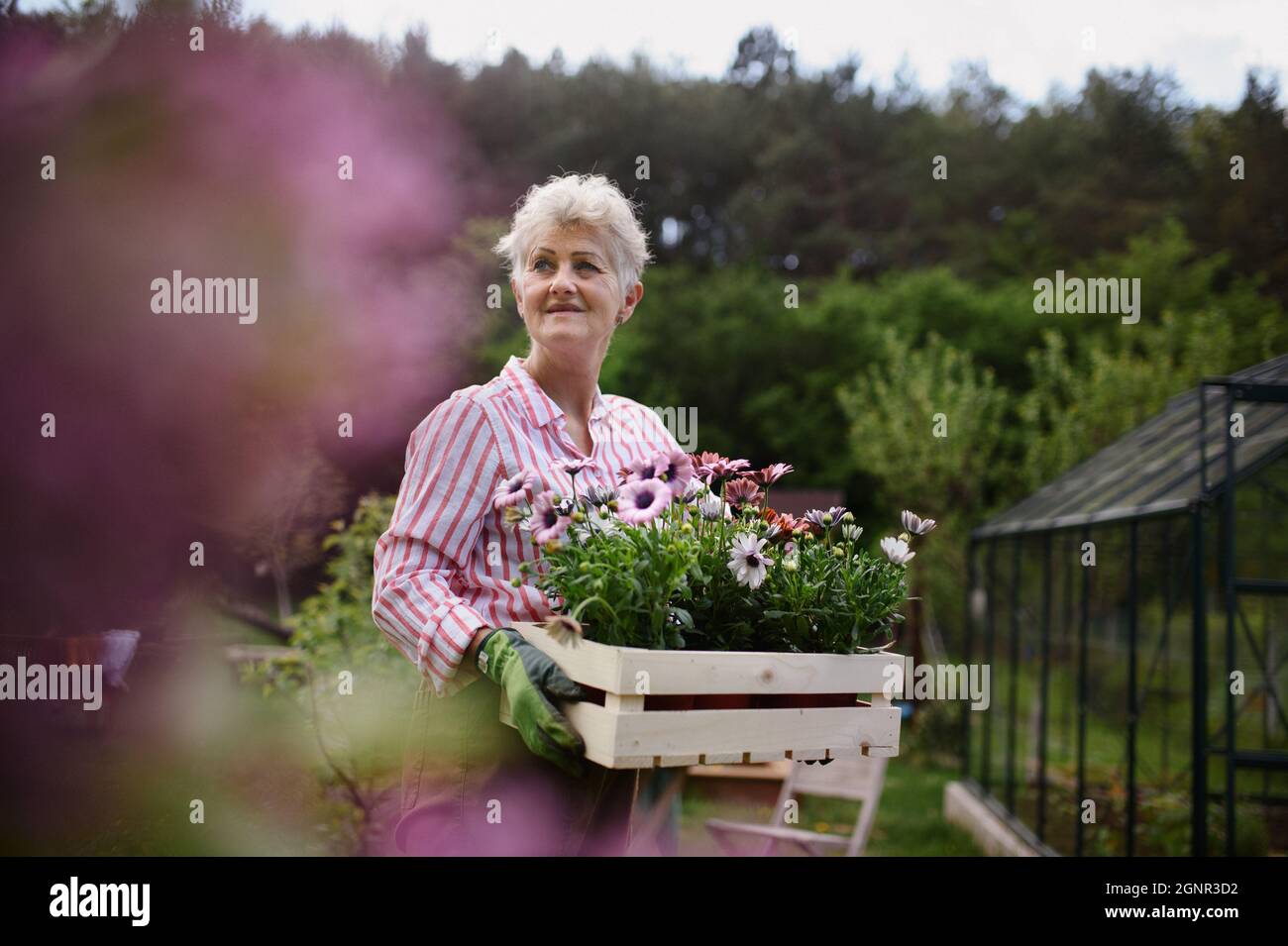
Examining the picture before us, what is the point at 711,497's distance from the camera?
5.20 feet

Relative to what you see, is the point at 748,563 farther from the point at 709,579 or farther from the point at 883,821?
the point at 883,821

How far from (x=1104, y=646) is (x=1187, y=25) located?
789cm

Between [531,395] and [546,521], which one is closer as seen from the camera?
[546,521]

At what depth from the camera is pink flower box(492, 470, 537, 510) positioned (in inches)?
60.1

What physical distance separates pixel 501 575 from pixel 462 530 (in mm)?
115

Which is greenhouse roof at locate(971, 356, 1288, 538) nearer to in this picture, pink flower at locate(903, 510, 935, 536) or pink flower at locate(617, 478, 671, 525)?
pink flower at locate(903, 510, 935, 536)

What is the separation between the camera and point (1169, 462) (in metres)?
5.41

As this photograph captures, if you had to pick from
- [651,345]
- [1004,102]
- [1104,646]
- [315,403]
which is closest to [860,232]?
[1004,102]

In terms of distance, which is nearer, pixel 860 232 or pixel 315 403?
pixel 315 403

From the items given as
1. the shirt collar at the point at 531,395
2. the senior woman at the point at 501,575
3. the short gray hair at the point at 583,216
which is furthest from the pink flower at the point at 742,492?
the short gray hair at the point at 583,216

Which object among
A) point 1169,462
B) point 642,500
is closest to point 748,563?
point 642,500

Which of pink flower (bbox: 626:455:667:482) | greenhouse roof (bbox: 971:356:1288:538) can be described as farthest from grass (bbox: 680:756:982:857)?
pink flower (bbox: 626:455:667:482)
